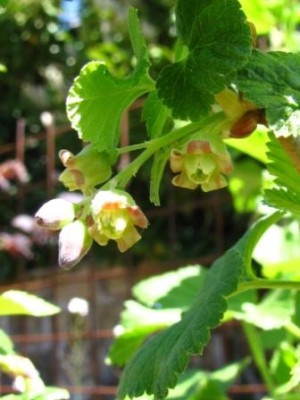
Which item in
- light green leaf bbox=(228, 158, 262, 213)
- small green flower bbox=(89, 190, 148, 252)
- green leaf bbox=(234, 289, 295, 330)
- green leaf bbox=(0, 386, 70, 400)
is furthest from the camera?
light green leaf bbox=(228, 158, 262, 213)

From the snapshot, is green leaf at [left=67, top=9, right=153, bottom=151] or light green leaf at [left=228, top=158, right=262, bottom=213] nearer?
green leaf at [left=67, top=9, right=153, bottom=151]

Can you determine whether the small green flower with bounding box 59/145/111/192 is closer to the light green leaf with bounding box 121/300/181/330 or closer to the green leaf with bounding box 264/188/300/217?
the green leaf with bounding box 264/188/300/217

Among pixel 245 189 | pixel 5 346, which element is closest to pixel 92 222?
pixel 5 346

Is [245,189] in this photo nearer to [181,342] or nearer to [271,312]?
[271,312]

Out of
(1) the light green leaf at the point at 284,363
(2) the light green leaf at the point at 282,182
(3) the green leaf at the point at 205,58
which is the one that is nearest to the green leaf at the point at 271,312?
(1) the light green leaf at the point at 284,363

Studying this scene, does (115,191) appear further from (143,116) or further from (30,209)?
(30,209)

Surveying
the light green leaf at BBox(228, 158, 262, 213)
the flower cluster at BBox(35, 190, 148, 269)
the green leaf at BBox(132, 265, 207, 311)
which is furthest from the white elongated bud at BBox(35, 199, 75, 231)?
the light green leaf at BBox(228, 158, 262, 213)

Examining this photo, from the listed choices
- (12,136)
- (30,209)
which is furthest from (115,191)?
(12,136)
